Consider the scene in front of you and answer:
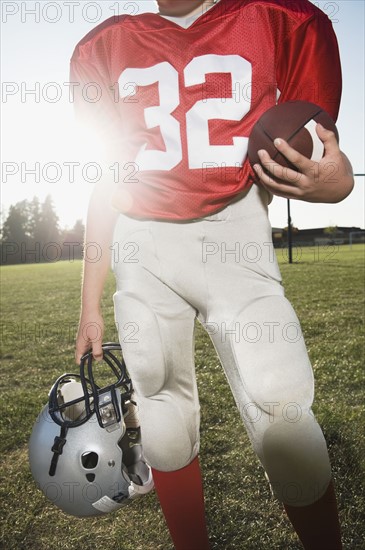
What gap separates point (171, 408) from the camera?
1374 millimetres

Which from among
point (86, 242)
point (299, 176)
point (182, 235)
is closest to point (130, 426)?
point (86, 242)

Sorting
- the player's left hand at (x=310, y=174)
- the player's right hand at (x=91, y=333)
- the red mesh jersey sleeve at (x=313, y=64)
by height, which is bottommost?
the player's right hand at (x=91, y=333)

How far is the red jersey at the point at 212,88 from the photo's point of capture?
1290mm

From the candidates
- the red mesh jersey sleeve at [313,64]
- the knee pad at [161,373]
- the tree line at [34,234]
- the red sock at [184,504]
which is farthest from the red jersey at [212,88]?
the tree line at [34,234]

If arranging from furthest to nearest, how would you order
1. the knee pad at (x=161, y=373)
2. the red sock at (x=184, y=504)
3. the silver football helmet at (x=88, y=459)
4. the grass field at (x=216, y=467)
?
the grass field at (x=216, y=467)
the silver football helmet at (x=88, y=459)
the red sock at (x=184, y=504)
the knee pad at (x=161, y=373)

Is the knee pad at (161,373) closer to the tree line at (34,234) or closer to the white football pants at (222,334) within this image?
the white football pants at (222,334)

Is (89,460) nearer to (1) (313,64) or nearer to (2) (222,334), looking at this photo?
(2) (222,334)

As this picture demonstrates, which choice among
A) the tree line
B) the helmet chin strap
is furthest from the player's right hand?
the tree line

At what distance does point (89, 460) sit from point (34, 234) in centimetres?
5109

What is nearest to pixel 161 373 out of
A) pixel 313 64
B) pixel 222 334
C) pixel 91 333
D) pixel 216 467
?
pixel 222 334

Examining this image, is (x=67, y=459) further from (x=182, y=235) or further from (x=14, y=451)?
(x=14, y=451)

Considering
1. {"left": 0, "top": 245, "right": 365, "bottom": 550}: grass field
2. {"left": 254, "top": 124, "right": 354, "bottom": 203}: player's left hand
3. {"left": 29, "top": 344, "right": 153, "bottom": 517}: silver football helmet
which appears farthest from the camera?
{"left": 0, "top": 245, "right": 365, "bottom": 550}: grass field

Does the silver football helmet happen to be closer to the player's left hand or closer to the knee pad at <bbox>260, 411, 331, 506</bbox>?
the knee pad at <bbox>260, 411, 331, 506</bbox>

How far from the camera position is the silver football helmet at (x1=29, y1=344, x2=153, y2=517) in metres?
1.67
